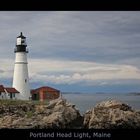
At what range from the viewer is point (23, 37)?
379 cm

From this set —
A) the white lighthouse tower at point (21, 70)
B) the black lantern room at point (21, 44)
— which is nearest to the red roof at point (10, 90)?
the white lighthouse tower at point (21, 70)

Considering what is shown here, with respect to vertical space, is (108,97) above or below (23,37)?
below

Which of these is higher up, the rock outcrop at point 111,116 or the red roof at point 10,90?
the red roof at point 10,90

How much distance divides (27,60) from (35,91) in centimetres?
29

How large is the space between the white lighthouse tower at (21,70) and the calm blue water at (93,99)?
39 centimetres

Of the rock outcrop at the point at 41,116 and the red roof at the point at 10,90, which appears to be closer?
the rock outcrop at the point at 41,116

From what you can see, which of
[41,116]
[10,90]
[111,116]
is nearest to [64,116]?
[41,116]

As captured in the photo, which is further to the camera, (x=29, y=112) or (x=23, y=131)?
(x=29, y=112)

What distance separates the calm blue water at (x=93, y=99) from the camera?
3693 millimetres

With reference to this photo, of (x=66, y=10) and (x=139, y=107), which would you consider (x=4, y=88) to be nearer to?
(x=66, y=10)

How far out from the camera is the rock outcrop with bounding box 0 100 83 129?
370 centimetres

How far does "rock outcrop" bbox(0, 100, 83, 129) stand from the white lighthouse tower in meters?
0.14

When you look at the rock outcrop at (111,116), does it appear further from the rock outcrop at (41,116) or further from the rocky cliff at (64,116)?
the rock outcrop at (41,116)
